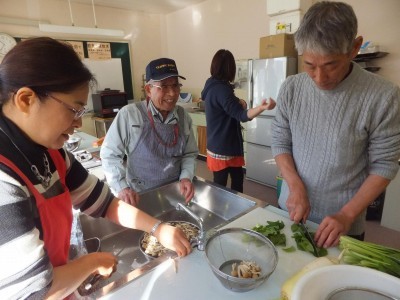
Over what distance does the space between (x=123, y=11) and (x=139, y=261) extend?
209 inches

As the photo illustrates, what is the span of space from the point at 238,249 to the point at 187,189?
1.89ft

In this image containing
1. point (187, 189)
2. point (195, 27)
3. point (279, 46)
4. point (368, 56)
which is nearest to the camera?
point (187, 189)

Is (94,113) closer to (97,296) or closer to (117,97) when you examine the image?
(117,97)

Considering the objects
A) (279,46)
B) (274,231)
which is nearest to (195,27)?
(279,46)

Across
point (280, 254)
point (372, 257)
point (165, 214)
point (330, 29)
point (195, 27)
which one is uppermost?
point (195, 27)

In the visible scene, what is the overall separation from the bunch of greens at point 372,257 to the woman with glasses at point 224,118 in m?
1.40

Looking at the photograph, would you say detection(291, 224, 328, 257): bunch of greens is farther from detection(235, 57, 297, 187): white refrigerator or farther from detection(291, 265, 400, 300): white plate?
detection(235, 57, 297, 187): white refrigerator

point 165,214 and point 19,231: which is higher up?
point 19,231

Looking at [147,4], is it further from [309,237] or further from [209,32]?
[309,237]

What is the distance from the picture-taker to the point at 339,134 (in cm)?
106

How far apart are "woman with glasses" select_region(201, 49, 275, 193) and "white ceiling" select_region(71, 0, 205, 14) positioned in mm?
3244

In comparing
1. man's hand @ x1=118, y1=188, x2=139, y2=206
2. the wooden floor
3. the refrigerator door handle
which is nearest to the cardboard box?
the refrigerator door handle

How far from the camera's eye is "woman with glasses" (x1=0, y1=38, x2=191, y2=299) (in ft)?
1.80

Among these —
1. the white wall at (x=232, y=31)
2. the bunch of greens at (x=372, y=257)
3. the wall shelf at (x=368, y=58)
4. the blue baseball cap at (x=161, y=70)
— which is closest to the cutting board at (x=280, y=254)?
the bunch of greens at (x=372, y=257)
